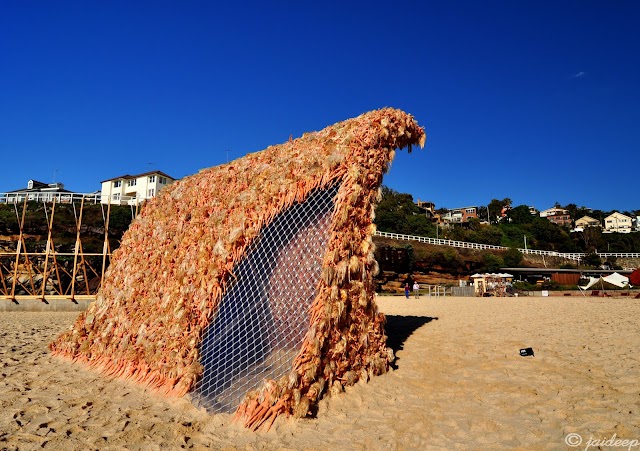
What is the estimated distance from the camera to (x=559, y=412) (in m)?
4.00

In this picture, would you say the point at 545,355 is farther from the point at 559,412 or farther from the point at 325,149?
the point at 325,149

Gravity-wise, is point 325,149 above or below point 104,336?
above

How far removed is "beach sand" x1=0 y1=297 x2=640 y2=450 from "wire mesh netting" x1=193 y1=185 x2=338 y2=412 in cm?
43

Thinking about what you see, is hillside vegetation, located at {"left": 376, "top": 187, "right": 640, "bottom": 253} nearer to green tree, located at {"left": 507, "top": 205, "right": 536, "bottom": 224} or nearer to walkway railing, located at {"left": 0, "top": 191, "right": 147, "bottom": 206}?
green tree, located at {"left": 507, "top": 205, "right": 536, "bottom": 224}

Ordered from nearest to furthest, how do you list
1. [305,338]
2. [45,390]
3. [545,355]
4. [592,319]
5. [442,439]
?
[442,439]
[305,338]
[45,390]
[545,355]
[592,319]

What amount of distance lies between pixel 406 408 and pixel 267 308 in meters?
1.95

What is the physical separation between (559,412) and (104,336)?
645cm

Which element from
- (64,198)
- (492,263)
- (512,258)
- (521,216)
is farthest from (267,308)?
(521,216)

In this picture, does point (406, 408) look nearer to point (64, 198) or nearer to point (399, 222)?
point (64, 198)

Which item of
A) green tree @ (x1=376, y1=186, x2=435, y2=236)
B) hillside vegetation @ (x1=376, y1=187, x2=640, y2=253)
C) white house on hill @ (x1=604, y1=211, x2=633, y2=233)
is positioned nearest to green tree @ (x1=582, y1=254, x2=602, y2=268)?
hillside vegetation @ (x1=376, y1=187, x2=640, y2=253)

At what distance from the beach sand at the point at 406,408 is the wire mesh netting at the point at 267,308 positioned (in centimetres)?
43

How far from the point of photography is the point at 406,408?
4.25 meters

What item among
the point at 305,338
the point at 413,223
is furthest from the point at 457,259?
the point at 305,338

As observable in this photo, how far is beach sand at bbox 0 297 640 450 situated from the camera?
3590 mm
